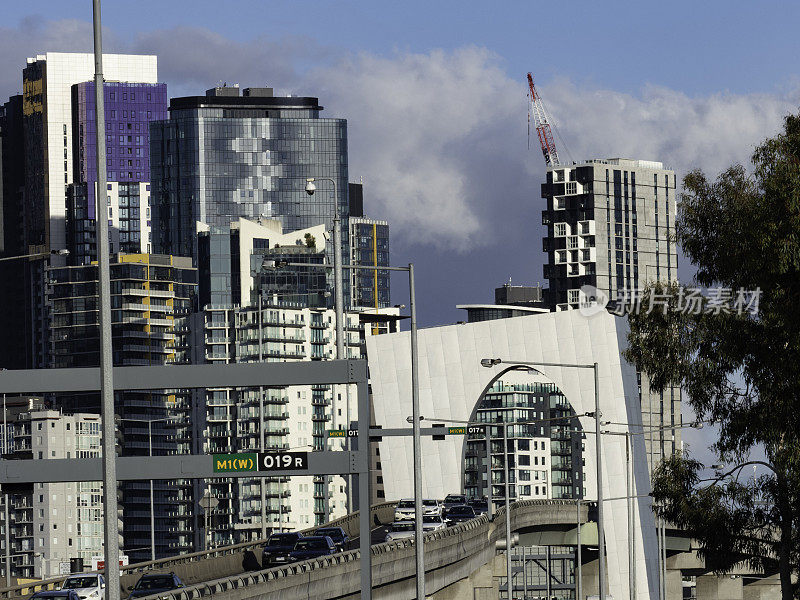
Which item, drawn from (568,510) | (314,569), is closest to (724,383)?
(314,569)

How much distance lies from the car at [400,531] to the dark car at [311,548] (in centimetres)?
1397

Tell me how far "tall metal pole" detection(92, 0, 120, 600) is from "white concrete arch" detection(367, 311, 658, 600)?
374 feet

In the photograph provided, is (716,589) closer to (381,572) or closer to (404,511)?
(404,511)

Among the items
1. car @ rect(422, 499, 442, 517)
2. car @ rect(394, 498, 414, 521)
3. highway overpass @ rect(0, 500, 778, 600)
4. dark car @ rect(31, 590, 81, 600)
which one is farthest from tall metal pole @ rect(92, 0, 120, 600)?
car @ rect(394, 498, 414, 521)

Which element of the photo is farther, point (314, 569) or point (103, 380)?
point (314, 569)

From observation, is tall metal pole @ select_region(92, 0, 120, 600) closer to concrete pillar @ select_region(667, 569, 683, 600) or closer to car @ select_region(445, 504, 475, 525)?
car @ select_region(445, 504, 475, 525)

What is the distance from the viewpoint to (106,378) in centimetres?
2592

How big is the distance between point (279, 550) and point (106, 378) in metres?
44.2

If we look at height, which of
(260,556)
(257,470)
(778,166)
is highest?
(778,166)

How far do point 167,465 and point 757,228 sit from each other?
1383 centimetres

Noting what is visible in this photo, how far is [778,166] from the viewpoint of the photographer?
35969 mm

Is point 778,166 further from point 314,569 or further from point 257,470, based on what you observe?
point 314,569

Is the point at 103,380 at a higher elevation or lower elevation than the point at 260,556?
higher

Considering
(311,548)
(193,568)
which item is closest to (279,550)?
(311,548)
